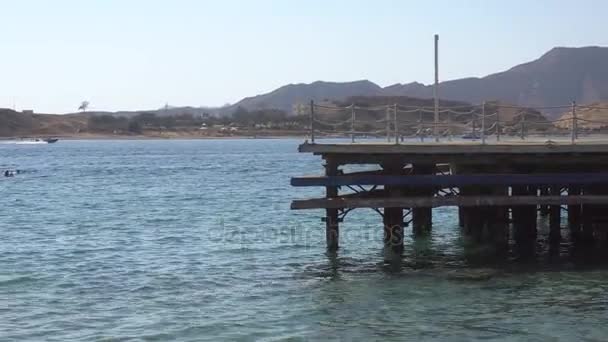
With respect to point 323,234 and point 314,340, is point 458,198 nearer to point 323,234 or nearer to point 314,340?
point 314,340

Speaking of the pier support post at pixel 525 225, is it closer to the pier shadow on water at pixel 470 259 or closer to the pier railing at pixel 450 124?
the pier shadow on water at pixel 470 259

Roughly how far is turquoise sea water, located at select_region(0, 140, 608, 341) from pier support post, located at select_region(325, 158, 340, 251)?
65 centimetres

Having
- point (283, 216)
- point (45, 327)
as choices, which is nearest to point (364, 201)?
point (45, 327)

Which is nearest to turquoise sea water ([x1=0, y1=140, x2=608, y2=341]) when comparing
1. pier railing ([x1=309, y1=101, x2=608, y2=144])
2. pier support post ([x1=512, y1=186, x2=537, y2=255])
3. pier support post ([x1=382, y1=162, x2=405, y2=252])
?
pier support post ([x1=382, y1=162, x2=405, y2=252])

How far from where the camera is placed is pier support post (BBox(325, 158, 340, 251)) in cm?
2384

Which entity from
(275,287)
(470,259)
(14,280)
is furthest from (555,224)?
(14,280)

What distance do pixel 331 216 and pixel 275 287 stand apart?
2.83 meters

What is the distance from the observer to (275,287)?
74.2 ft

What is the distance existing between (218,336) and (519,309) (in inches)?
239

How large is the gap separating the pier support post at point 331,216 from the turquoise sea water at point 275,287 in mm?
650

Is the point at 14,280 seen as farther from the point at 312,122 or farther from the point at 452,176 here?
the point at 452,176

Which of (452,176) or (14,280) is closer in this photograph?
(452,176)

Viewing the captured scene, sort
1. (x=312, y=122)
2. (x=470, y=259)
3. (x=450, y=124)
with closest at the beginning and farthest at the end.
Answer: (x=312, y=122), (x=470, y=259), (x=450, y=124)

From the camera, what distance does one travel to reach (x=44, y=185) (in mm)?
72375
